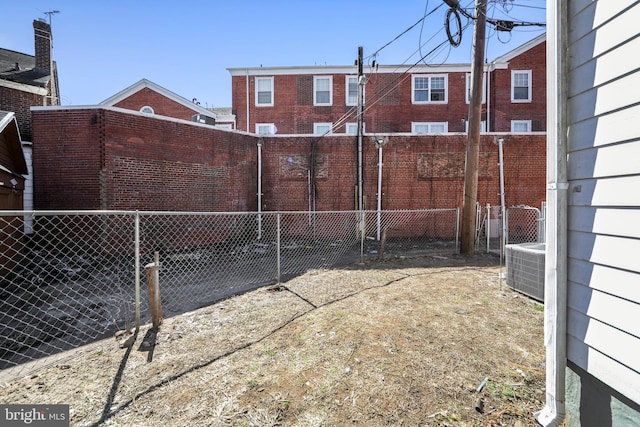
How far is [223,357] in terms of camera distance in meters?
3.23

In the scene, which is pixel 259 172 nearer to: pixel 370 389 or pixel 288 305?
pixel 288 305

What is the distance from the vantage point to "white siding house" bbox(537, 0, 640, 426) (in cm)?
174

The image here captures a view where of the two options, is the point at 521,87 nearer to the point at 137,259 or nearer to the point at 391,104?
the point at 391,104

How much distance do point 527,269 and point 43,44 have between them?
814 inches

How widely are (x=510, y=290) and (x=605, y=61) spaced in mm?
4636

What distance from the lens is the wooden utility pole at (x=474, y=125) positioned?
25.9 feet

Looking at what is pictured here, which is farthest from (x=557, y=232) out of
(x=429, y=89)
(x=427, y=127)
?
(x=429, y=89)

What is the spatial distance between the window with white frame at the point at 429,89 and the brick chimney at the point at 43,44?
1833 centimetres

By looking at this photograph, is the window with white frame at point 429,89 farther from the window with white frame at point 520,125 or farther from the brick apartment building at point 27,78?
the brick apartment building at point 27,78

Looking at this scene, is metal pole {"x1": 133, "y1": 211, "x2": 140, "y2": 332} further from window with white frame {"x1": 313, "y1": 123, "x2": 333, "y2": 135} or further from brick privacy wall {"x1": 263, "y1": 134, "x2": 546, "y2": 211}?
window with white frame {"x1": 313, "y1": 123, "x2": 333, "y2": 135}

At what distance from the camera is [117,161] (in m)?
8.78

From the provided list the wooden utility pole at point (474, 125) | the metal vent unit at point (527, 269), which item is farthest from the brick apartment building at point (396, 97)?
the metal vent unit at point (527, 269)

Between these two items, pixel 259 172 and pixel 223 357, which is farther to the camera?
pixel 259 172

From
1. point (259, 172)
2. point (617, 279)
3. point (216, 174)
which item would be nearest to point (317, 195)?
point (259, 172)
